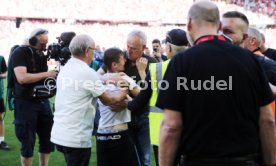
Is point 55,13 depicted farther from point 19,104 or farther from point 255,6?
point 19,104

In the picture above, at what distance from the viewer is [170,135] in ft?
7.36

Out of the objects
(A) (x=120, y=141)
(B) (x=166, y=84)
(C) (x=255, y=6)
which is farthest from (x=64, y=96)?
(C) (x=255, y=6)

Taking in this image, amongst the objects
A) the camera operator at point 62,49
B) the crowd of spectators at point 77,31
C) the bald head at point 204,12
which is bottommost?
the crowd of spectators at point 77,31

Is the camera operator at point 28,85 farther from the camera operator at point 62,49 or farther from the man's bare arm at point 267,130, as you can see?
the man's bare arm at point 267,130

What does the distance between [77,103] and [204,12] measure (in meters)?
1.65

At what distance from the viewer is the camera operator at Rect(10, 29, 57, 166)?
178 inches

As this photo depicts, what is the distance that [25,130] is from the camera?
15.1 ft

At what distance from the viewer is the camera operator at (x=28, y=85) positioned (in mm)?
4512

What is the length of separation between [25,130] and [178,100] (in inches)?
114

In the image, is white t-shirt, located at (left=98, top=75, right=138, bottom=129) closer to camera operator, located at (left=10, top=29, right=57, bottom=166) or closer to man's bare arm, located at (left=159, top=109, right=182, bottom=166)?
camera operator, located at (left=10, top=29, right=57, bottom=166)

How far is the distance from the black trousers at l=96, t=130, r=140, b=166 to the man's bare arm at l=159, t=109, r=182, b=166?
1288 mm

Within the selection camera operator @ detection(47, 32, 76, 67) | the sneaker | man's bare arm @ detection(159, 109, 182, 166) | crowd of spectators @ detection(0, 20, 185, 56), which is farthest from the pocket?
crowd of spectators @ detection(0, 20, 185, 56)

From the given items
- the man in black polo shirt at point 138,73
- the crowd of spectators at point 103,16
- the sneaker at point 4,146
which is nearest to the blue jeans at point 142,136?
the man in black polo shirt at point 138,73

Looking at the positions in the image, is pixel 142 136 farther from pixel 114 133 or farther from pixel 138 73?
pixel 114 133
